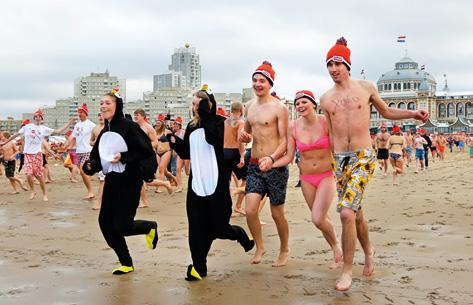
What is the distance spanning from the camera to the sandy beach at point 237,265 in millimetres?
4711

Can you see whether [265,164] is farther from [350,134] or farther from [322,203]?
[350,134]

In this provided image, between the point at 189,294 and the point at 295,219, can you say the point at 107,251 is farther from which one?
the point at 295,219

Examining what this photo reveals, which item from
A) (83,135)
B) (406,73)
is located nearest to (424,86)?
(406,73)

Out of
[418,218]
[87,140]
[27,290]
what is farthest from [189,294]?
[87,140]

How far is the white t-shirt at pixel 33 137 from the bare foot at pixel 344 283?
31.2 feet

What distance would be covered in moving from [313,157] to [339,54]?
3.41ft

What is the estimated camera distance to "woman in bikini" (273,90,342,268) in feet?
18.2

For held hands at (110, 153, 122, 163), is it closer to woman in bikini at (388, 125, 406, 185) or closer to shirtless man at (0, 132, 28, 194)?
shirtless man at (0, 132, 28, 194)

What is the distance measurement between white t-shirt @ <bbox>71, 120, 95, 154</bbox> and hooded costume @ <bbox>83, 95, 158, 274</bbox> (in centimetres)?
600

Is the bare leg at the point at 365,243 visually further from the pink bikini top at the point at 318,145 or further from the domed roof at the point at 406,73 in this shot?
the domed roof at the point at 406,73

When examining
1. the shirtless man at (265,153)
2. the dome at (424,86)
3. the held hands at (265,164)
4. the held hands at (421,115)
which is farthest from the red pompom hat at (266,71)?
the dome at (424,86)

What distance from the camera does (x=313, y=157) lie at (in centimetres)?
566

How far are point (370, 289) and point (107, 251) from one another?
3.27m

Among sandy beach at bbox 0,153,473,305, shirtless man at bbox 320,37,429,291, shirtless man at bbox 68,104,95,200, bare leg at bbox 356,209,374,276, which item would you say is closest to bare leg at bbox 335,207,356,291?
shirtless man at bbox 320,37,429,291
